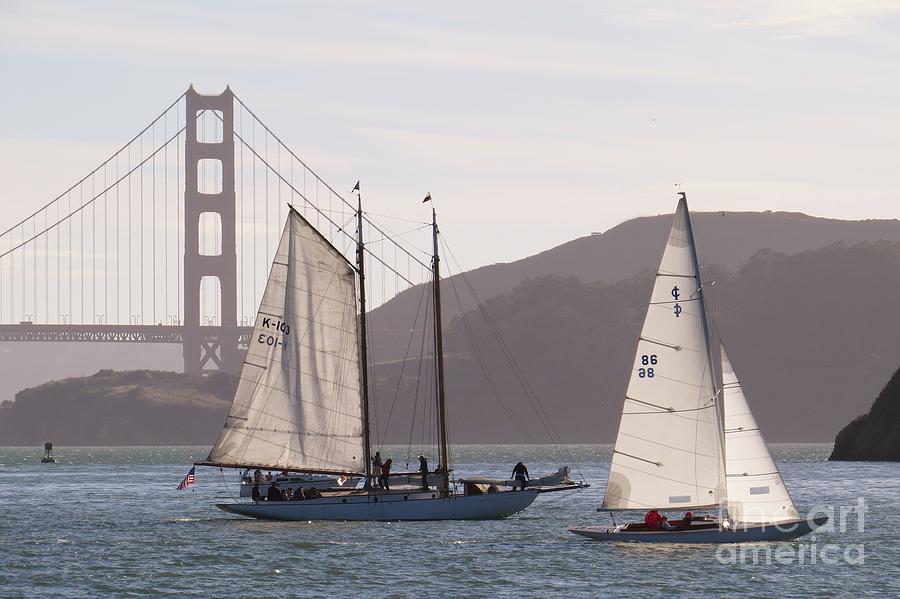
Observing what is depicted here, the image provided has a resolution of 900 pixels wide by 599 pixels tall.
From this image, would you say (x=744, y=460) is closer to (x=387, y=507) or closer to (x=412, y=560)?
(x=412, y=560)

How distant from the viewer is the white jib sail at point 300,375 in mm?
56906

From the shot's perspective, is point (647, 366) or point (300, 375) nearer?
point (647, 366)

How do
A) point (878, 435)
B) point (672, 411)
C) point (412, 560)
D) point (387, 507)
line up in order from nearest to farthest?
point (672, 411), point (412, 560), point (387, 507), point (878, 435)

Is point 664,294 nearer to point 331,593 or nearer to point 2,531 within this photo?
point 331,593

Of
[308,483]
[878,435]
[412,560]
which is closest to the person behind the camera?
[412,560]

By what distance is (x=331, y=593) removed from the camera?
41.1 metres

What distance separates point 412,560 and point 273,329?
12.5m

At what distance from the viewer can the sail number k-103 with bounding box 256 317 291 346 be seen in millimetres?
57188

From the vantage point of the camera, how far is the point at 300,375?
57.4m

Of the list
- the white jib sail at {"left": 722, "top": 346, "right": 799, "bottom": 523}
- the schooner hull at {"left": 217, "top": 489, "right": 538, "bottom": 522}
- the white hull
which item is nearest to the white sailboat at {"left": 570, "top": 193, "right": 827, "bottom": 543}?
the white jib sail at {"left": 722, "top": 346, "right": 799, "bottom": 523}

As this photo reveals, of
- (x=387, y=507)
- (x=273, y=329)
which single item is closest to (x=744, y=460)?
(x=387, y=507)

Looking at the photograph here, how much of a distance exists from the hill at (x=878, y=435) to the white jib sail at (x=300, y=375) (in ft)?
280

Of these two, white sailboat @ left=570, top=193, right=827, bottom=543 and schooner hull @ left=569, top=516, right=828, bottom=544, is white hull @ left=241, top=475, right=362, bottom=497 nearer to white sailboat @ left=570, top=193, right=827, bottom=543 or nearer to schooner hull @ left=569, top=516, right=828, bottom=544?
schooner hull @ left=569, top=516, right=828, bottom=544

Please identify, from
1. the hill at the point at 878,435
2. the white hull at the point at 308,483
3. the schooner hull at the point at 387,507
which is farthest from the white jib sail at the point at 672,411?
the hill at the point at 878,435
